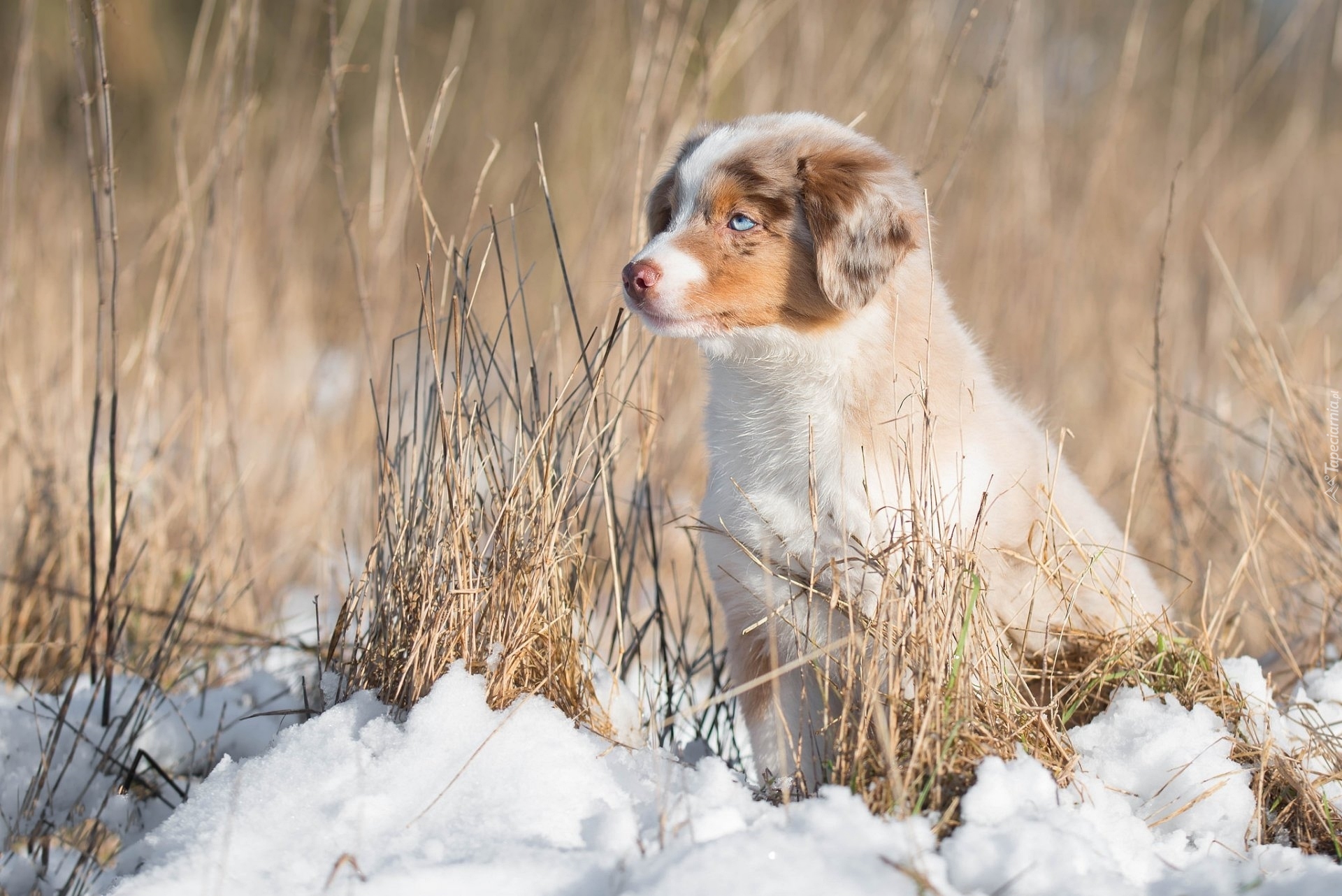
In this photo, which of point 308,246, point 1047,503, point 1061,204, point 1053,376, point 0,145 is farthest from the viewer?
point 308,246

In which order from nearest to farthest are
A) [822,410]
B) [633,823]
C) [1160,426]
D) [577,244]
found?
[633,823] → [822,410] → [1160,426] → [577,244]

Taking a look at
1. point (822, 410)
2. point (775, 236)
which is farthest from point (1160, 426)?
point (775, 236)

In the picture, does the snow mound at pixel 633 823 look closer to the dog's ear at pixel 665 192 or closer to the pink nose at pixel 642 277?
the pink nose at pixel 642 277

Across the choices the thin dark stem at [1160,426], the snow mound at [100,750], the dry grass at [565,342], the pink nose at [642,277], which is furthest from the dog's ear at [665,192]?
the snow mound at [100,750]

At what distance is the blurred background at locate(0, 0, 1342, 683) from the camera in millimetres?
2904

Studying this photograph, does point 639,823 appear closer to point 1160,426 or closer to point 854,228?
point 854,228

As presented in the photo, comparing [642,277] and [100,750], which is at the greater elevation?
[642,277]

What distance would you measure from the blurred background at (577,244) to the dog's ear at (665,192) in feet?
0.44

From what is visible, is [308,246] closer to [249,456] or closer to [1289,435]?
[249,456]

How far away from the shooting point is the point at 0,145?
549 cm

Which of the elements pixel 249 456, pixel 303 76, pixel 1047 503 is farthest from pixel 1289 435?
pixel 303 76

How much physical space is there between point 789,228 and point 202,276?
175 centimetres

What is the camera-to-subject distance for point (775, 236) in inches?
86.6

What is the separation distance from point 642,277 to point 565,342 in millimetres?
1929
